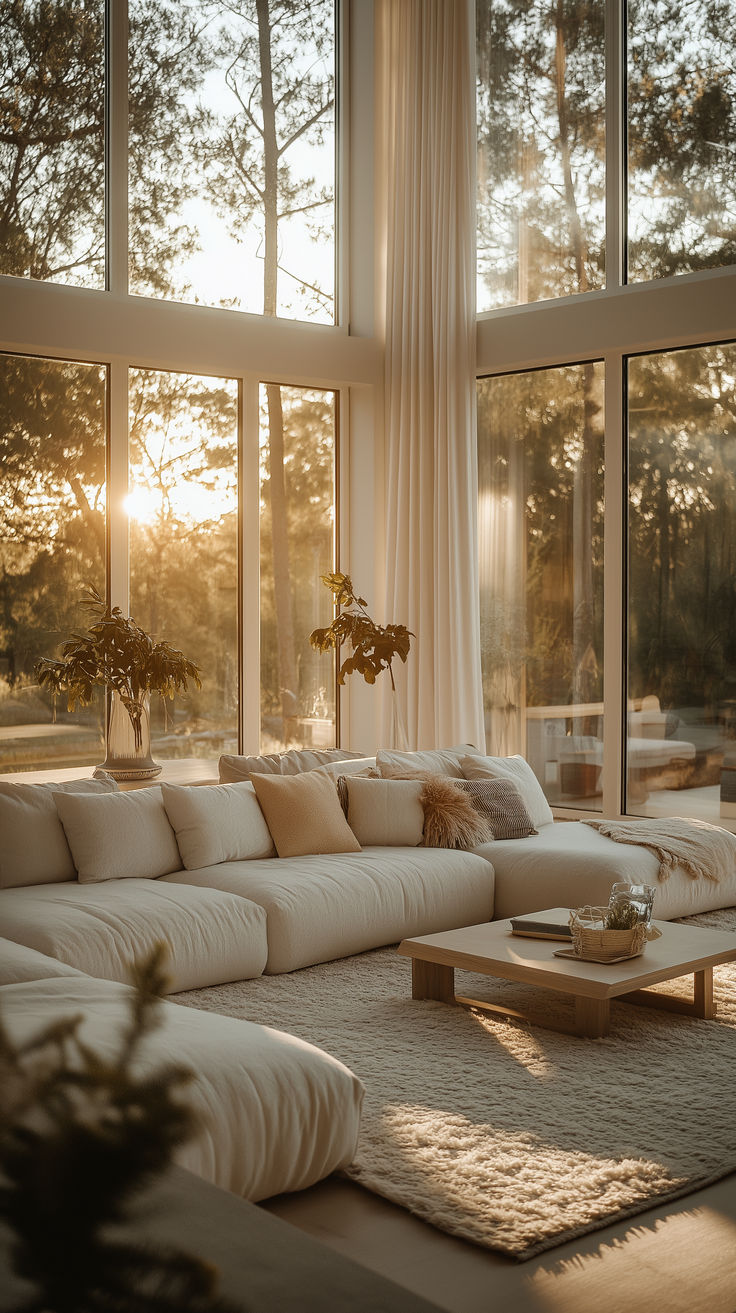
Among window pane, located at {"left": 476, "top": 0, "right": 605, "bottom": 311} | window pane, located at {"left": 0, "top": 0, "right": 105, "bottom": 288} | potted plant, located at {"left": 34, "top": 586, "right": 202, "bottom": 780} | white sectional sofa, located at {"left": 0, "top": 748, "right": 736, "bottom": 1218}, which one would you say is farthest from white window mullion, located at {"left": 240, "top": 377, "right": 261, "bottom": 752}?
white sectional sofa, located at {"left": 0, "top": 748, "right": 736, "bottom": 1218}

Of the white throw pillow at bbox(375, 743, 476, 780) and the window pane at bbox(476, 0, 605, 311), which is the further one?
the window pane at bbox(476, 0, 605, 311)

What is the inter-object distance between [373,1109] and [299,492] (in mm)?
5468

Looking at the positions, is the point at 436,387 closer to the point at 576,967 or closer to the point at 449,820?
the point at 449,820

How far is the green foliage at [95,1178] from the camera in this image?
85 cm

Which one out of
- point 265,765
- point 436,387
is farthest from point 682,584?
point 265,765

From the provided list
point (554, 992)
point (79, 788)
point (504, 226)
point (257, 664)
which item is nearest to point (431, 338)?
point (504, 226)

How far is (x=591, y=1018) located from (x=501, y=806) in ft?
6.28

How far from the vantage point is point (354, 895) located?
4.87 m

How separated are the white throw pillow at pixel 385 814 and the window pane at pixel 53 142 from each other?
11.7 feet

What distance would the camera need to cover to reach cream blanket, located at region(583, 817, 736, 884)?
5.33 m

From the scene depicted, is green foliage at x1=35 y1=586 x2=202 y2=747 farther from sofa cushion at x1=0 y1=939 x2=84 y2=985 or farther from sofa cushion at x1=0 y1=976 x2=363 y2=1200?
sofa cushion at x1=0 y1=976 x2=363 y2=1200

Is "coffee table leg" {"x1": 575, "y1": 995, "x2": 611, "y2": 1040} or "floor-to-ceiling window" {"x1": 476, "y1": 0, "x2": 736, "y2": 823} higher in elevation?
"floor-to-ceiling window" {"x1": 476, "y1": 0, "x2": 736, "y2": 823}

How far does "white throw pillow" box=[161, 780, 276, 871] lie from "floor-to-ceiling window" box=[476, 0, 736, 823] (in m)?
2.85

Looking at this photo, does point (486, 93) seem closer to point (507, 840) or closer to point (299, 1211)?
point (507, 840)
